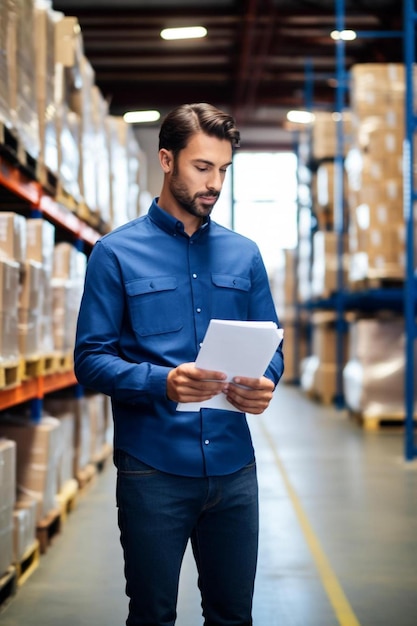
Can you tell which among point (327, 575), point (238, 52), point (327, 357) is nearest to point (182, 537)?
point (327, 575)

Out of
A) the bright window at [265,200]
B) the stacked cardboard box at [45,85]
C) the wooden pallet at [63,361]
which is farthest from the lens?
the bright window at [265,200]

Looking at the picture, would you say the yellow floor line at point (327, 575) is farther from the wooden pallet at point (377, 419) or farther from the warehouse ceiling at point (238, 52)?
the warehouse ceiling at point (238, 52)

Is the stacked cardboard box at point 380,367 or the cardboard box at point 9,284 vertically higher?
the cardboard box at point 9,284

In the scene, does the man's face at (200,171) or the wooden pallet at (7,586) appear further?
the wooden pallet at (7,586)

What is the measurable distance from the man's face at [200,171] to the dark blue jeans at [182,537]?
66 centimetres

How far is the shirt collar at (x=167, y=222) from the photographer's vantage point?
8.19ft

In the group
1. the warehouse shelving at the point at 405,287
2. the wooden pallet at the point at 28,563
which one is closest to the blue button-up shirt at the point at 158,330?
the wooden pallet at the point at 28,563

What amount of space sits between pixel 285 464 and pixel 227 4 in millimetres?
10068

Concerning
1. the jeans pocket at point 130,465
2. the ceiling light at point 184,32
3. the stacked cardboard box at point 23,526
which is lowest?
the stacked cardboard box at point 23,526

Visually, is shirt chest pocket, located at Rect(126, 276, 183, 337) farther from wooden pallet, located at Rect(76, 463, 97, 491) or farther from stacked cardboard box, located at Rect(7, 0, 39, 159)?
wooden pallet, located at Rect(76, 463, 97, 491)

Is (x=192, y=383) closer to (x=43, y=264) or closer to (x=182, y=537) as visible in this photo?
(x=182, y=537)

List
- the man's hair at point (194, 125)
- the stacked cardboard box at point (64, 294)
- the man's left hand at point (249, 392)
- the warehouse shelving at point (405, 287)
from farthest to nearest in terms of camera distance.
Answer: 1. the warehouse shelving at point (405, 287)
2. the stacked cardboard box at point (64, 294)
3. the man's hair at point (194, 125)
4. the man's left hand at point (249, 392)

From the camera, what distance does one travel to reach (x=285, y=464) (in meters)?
8.08

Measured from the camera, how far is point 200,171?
2398mm
